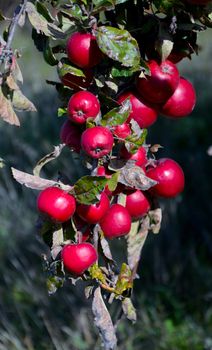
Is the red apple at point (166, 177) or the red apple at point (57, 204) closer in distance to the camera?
the red apple at point (57, 204)

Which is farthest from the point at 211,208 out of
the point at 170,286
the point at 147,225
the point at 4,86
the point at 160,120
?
the point at 4,86

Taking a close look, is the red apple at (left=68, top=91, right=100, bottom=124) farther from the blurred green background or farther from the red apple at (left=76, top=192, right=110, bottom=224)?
the blurred green background

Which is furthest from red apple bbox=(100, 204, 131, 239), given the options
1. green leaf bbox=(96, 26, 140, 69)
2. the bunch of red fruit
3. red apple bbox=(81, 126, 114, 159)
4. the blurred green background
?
the blurred green background

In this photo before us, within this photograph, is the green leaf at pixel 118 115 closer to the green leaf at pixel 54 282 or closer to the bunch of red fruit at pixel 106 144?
the bunch of red fruit at pixel 106 144

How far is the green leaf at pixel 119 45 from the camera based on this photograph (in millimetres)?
977

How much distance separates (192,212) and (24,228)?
0.92 metres

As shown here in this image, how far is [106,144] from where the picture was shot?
968 millimetres

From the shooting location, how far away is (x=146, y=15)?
1.08 m

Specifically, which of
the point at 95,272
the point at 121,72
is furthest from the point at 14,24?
the point at 95,272

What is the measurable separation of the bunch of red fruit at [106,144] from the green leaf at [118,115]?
1cm

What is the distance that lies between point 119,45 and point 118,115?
4.1 inches

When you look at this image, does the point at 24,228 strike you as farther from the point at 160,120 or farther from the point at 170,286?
the point at 160,120

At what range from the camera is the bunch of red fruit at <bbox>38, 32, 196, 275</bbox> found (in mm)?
990

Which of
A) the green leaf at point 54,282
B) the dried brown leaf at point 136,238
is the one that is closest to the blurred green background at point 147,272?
the dried brown leaf at point 136,238
